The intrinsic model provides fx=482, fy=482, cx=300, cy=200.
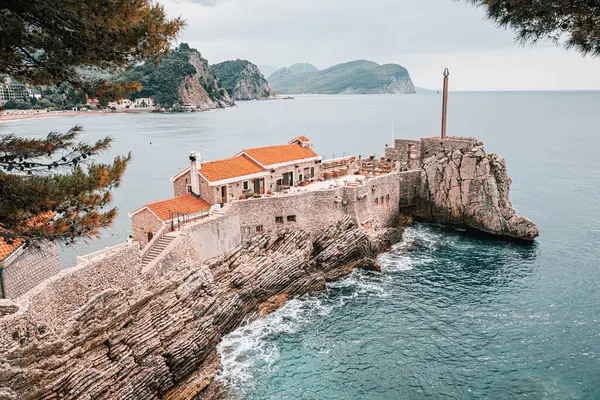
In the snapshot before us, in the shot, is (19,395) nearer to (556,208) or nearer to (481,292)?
(481,292)

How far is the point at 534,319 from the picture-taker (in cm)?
3162

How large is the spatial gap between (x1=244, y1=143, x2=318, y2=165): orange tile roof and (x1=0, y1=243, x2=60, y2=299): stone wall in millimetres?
20499

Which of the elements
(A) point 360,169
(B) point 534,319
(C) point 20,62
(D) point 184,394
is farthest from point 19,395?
(A) point 360,169

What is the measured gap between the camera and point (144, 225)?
3438 cm

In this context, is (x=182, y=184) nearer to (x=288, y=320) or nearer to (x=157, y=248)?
(x=157, y=248)

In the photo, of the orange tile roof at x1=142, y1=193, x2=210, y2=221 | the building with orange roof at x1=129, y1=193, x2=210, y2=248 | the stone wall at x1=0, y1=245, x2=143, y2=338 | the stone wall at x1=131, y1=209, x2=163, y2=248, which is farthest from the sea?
the orange tile roof at x1=142, y1=193, x2=210, y2=221

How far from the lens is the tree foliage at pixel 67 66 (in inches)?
490

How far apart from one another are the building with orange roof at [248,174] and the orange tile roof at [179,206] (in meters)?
0.85

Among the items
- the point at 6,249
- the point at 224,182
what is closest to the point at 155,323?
the point at 6,249

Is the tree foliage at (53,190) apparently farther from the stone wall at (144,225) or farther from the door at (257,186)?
the door at (257,186)

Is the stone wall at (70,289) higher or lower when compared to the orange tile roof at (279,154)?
lower

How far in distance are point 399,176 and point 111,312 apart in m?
35.0

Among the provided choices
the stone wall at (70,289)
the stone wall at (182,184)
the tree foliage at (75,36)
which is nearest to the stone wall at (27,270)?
the stone wall at (70,289)

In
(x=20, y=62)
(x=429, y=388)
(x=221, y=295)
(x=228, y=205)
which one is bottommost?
(x=429, y=388)
